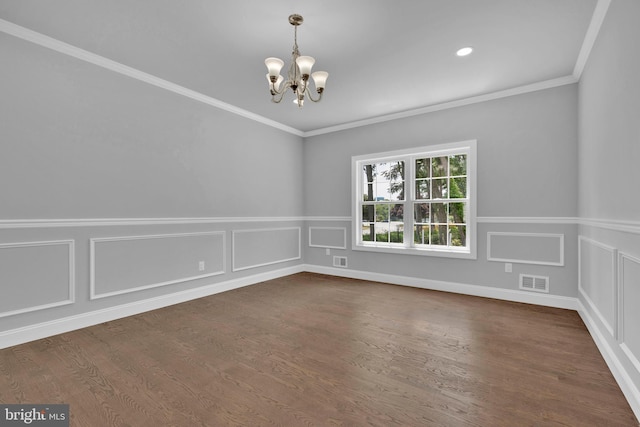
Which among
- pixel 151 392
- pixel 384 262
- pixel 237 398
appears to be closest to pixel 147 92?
pixel 151 392

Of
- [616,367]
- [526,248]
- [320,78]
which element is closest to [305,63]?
[320,78]

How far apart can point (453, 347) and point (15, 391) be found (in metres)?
3.06

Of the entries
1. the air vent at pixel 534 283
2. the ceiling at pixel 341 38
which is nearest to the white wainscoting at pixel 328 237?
the ceiling at pixel 341 38

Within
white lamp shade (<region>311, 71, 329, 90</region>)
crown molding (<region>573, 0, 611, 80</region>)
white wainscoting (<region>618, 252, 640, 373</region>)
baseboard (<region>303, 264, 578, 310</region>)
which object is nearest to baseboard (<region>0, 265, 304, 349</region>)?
baseboard (<region>303, 264, 578, 310</region>)

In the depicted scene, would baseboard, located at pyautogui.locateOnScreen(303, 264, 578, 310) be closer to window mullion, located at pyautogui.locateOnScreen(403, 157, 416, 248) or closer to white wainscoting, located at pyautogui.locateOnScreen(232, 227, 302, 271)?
window mullion, located at pyautogui.locateOnScreen(403, 157, 416, 248)

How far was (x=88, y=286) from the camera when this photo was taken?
2.88 meters

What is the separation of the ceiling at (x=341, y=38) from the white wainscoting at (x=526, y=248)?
1.85 m

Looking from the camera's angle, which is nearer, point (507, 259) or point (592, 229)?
point (592, 229)

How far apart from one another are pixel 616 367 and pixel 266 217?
423 centimetres

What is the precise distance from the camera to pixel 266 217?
16.1ft

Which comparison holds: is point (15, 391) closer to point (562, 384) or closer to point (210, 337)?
point (210, 337)

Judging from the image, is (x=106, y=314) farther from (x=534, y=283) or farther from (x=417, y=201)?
(x=534, y=283)

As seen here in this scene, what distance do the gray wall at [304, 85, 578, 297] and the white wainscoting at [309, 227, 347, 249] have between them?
67cm

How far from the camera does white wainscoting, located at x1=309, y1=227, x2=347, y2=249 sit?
522 cm
